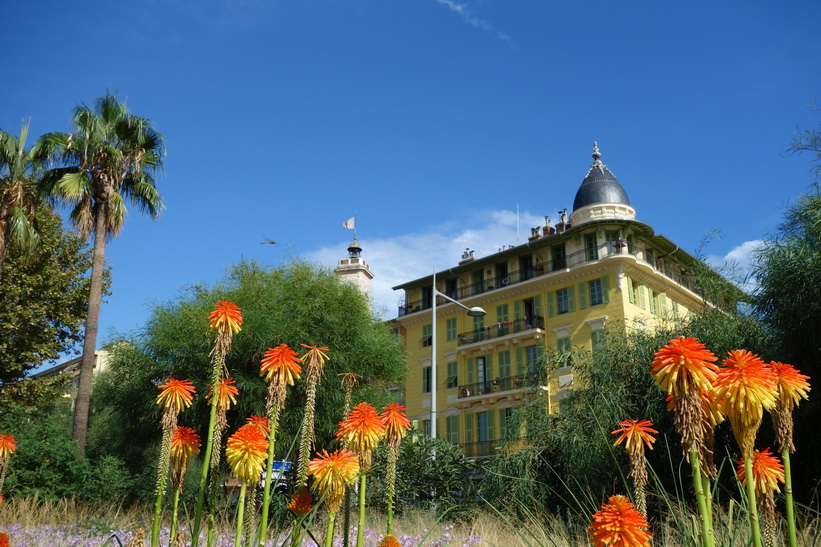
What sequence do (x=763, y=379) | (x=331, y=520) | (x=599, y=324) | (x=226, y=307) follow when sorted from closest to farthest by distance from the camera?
(x=763, y=379) → (x=331, y=520) → (x=226, y=307) → (x=599, y=324)

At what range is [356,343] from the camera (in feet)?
61.9

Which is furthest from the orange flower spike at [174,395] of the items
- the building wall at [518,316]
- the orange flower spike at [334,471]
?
the building wall at [518,316]

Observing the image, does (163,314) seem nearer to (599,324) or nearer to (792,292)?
(792,292)

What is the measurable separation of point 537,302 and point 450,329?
21.5 feet

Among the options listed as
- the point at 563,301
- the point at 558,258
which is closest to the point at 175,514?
the point at 563,301

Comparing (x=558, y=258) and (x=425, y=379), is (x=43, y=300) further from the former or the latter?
(x=558, y=258)

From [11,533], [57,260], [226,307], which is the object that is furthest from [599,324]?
[226,307]

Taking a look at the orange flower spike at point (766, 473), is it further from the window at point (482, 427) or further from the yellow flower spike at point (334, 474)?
the window at point (482, 427)

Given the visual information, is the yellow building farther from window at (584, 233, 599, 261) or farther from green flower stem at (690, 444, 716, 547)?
green flower stem at (690, 444, 716, 547)

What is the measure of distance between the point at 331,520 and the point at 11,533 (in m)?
7.56

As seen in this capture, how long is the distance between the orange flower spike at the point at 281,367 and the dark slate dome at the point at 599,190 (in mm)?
35273

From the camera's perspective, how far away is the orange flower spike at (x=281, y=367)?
3.02 m

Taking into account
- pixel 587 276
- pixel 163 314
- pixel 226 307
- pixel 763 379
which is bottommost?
pixel 763 379

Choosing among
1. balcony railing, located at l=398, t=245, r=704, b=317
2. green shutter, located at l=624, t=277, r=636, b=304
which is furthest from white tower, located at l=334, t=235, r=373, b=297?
green shutter, located at l=624, t=277, r=636, b=304
